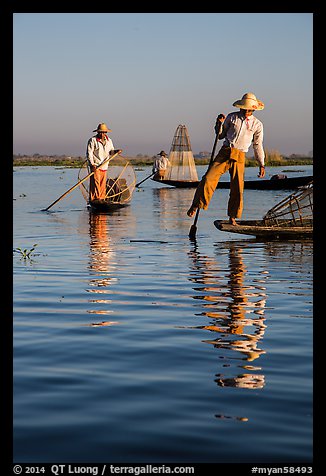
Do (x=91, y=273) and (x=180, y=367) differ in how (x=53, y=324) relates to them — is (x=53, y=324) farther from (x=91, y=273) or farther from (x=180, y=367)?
(x=91, y=273)

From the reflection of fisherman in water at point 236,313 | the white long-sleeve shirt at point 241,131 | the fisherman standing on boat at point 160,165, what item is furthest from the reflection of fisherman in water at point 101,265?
the fisherman standing on boat at point 160,165

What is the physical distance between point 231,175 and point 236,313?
680cm

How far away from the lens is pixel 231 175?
13.8 meters

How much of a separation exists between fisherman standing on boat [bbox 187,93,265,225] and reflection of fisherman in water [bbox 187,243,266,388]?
128 inches

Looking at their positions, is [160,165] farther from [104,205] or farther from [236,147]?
[236,147]

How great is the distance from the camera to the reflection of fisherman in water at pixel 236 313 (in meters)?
5.22

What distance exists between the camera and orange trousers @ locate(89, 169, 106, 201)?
20587 mm

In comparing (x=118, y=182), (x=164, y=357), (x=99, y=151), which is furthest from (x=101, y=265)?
(x=118, y=182)

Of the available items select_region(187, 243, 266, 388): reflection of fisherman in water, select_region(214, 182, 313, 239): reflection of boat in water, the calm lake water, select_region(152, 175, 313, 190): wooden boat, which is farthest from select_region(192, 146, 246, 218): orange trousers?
select_region(152, 175, 313, 190): wooden boat
